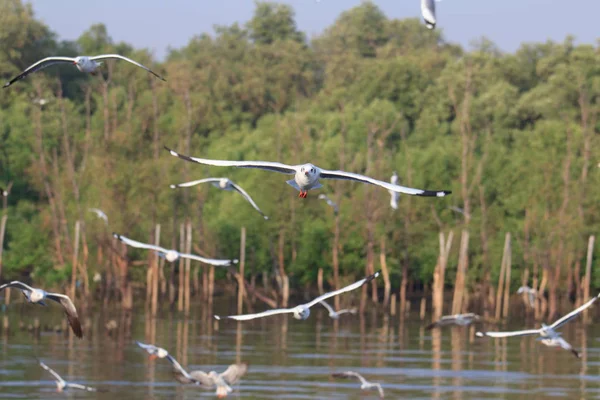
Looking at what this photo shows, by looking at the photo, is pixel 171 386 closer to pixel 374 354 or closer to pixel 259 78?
pixel 374 354

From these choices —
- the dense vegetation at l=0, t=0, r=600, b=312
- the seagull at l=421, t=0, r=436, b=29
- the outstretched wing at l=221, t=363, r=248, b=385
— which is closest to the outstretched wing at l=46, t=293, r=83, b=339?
the outstretched wing at l=221, t=363, r=248, b=385

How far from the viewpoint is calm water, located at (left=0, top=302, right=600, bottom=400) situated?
33.9 m

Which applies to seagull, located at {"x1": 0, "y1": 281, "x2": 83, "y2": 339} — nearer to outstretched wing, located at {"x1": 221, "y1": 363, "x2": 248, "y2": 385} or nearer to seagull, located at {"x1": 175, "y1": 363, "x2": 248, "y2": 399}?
seagull, located at {"x1": 175, "y1": 363, "x2": 248, "y2": 399}

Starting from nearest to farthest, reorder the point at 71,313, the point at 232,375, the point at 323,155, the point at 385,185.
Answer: the point at 385,185, the point at 71,313, the point at 232,375, the point at 323,155

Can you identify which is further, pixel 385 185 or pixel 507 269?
pixel 507 269

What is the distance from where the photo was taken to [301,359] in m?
41.3

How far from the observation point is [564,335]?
5219cm

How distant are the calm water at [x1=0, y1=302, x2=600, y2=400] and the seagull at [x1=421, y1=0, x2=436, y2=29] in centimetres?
1525

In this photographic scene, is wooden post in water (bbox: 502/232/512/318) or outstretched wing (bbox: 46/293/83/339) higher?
wooden post in water (bbox: 502/232/512/318)

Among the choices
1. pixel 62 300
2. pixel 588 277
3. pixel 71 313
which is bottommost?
pixel 71 313

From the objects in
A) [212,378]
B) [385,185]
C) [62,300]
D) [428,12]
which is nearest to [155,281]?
[212,378]

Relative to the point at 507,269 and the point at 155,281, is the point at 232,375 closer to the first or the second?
the point at 155,281

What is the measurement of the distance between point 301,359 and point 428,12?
23.8 meters

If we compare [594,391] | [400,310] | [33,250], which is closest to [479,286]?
[400,310]
